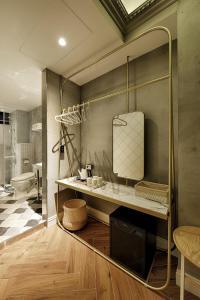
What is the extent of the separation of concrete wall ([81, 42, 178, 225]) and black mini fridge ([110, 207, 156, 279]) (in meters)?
0.48

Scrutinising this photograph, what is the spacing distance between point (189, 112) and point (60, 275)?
72.3 inches

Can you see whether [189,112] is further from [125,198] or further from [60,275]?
[60,275]

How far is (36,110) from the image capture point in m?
4.00

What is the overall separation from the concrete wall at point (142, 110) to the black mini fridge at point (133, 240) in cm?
48

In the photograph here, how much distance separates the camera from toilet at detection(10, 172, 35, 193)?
307 centimetres

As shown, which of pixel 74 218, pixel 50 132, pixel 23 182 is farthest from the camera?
pixel 23 182

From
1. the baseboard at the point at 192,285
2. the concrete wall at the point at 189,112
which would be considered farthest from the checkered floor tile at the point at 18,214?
the concrete wall at the point at 189,112

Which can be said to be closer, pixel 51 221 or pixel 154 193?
pixel 154 193

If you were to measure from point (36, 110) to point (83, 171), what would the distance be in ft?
9.23

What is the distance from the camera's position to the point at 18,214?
7.72 ft

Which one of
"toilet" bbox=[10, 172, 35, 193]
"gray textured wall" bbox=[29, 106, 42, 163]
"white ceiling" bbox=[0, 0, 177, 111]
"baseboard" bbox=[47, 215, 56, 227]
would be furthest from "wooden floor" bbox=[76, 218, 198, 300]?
"gray textured wall" bbox=[29, 106, 42, 163]

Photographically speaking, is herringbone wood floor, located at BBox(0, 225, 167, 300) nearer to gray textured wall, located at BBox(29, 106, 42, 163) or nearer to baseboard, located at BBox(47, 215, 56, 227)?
baseboard, located at BBox(47, 215, 56, 227)

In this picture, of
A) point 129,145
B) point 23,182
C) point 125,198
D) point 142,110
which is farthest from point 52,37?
point 23,182

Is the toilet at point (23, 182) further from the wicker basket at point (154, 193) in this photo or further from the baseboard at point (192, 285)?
the baseboard at point (192, 285)
